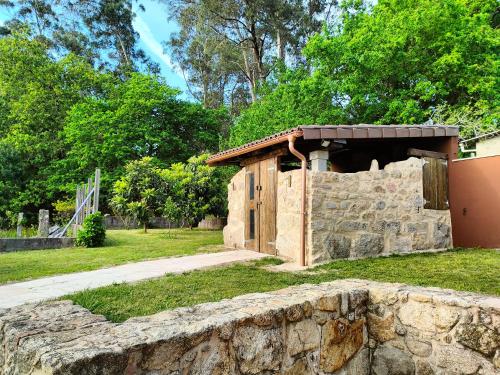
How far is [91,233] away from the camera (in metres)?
9.92

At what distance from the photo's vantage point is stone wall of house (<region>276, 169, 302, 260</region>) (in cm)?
688

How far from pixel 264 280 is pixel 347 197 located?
8.83ft

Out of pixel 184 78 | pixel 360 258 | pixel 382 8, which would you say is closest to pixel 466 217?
pixel 360 258

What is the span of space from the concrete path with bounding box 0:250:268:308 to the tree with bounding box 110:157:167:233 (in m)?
6.03

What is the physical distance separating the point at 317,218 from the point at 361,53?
28.6ft

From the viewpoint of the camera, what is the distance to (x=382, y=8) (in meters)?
14.8

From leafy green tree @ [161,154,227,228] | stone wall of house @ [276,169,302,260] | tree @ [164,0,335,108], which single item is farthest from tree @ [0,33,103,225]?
stone wall of house @ [276,169,302,260]

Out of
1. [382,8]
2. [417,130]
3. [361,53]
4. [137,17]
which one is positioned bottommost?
[417,130]

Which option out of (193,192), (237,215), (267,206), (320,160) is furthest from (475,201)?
(193,192)

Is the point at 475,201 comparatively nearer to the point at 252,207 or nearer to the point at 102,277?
the point at 252,207

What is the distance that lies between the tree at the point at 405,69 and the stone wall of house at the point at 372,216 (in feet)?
18.4

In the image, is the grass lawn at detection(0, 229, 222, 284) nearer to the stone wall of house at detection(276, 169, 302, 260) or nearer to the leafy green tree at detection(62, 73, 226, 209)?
the stone wall of house at detection(276, 169, 302, 260)

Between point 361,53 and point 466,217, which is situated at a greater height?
point 361,53

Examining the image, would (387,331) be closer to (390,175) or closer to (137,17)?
(390,175)
